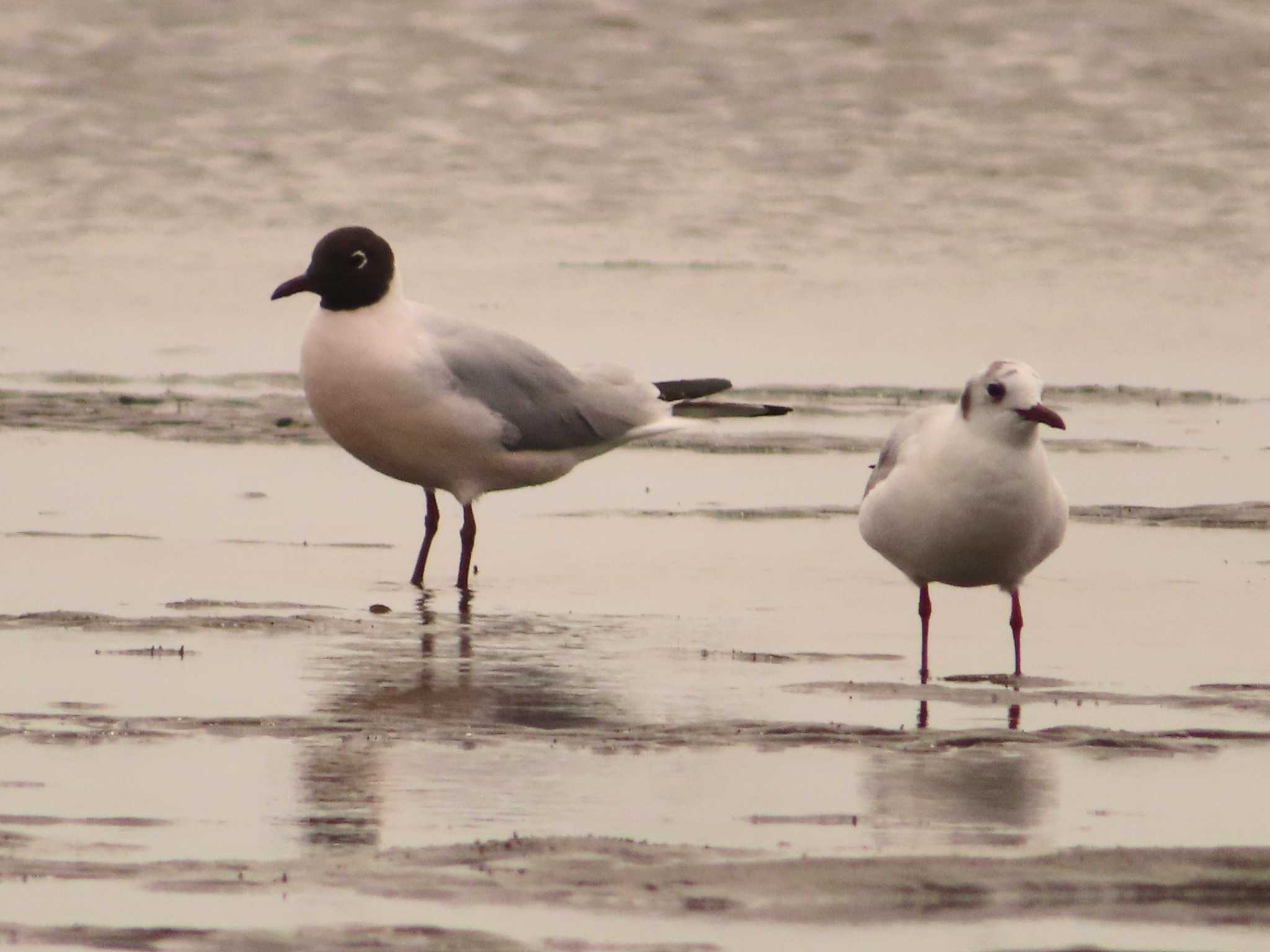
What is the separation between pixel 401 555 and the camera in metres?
9.20

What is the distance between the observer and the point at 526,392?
9586 mm

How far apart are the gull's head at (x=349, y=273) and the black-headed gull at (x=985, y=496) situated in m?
2.45

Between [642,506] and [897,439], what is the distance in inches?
90.0

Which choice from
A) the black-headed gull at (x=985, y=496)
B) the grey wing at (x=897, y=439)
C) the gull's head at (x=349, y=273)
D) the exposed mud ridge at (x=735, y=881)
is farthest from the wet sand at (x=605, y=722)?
the gull's head at (x=349, y=273)

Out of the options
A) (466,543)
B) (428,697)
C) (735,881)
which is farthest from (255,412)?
(735,881)

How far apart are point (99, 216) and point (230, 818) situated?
13.6 metres

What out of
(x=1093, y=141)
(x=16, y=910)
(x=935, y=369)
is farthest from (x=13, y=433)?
(x=1093, y=141)

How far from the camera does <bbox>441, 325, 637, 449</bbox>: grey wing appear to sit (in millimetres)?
9375

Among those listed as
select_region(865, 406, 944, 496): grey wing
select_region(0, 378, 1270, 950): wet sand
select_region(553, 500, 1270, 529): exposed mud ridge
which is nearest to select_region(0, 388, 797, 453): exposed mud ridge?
select_region(0, 378, 1270, 950): wet sand

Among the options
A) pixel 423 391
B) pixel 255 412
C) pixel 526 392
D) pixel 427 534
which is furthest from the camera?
pixel 255 412

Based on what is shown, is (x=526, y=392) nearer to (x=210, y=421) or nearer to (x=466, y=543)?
(x=466, y=543)

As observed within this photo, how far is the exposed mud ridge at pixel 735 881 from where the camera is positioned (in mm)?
4609

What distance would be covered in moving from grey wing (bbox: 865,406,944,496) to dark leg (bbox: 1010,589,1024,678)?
0.57 m

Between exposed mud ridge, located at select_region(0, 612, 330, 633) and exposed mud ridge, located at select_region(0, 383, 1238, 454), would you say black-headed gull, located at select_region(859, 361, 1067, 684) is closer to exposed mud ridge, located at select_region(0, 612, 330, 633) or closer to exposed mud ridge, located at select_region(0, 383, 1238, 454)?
exposed mud ridge, located at select_region(0, 612, 330, 633)
